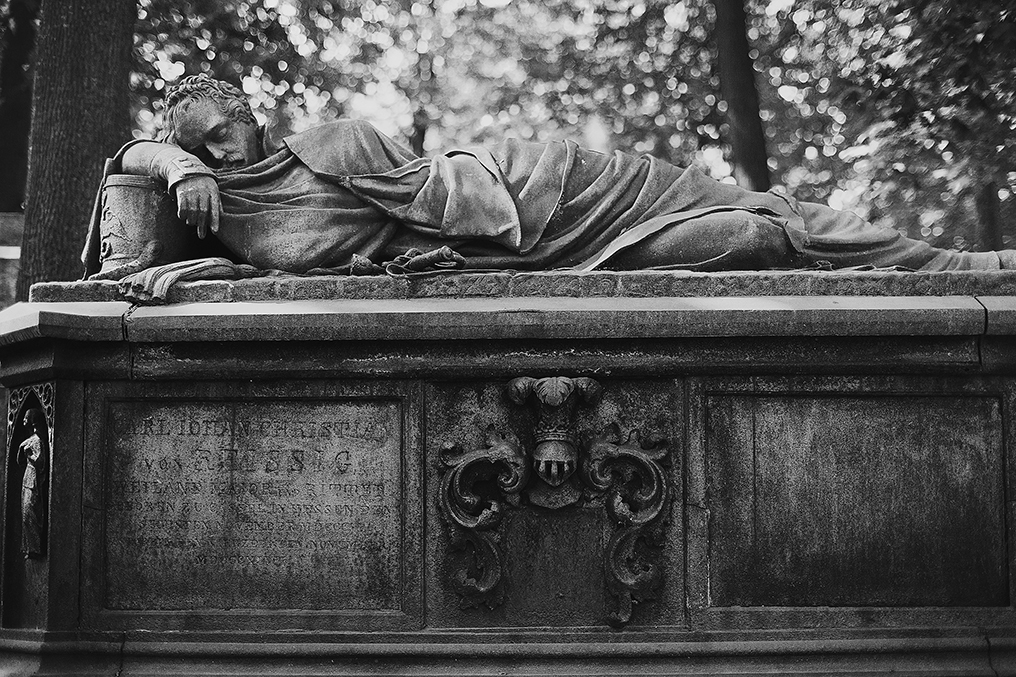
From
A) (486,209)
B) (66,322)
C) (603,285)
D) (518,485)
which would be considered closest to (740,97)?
(486,209)

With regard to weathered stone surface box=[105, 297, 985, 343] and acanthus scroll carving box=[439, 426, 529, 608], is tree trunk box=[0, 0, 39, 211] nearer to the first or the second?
weathered stone surface box=[105, 297, 985, 343]

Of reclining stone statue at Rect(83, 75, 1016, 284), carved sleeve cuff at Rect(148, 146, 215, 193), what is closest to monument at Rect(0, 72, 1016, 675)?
reclining stone statue at Rect(83, 75, 1016, 284)

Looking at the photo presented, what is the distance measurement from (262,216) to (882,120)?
23.5 feet

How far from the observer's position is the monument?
5.37 m

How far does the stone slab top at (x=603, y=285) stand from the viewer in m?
5.61

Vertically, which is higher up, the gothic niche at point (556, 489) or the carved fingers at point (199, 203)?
the carved fingers at point (199, 203)

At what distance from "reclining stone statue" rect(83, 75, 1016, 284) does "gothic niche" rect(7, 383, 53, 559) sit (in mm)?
979

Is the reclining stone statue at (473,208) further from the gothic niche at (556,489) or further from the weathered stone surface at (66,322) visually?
the gothic niche at (556,489)

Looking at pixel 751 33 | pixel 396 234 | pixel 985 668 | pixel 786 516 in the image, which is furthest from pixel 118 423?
pixel 751 33

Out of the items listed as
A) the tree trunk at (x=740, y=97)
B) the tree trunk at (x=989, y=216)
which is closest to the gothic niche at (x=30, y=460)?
the tree trunk at (x=740, y=97)

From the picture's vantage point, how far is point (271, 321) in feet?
17.9

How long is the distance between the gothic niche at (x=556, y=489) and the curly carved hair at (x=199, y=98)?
2.17m

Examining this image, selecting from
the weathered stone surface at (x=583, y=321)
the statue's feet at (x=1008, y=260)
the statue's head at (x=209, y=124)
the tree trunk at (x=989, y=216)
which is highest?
the tree trunk at (x=989, y=216)

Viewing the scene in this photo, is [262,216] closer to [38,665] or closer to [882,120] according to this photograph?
[38,665]
